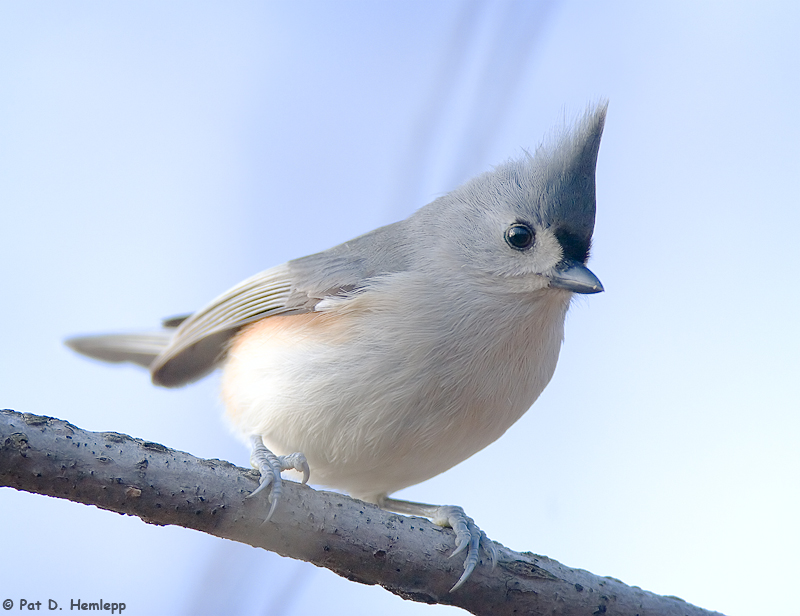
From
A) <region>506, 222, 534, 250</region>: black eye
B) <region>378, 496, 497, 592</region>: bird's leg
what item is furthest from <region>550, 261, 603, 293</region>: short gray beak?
<region>378, 496, 497, 592</region>: bird's leg

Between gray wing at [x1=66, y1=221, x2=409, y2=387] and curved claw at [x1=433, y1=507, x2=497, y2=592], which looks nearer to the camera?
curved claw at [x1=433, y1=507, x2=497, y2=592]

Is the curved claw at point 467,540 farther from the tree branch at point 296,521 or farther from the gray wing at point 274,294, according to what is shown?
the gray wing at point 274,294

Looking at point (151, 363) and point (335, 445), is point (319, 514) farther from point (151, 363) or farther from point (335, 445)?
point (151, 363)

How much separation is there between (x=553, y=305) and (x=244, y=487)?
900mm

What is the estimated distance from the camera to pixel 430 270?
5.87 ft

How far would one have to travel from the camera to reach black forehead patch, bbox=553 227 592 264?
5.53 feet

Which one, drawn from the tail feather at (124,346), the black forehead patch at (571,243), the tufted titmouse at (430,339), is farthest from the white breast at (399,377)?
the tail feather at (124,346)

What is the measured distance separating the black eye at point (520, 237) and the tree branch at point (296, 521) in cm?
73

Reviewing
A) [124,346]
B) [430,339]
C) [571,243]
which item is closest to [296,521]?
[430,339]

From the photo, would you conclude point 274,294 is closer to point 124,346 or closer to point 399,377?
point 399,377

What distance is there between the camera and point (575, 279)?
1600mm

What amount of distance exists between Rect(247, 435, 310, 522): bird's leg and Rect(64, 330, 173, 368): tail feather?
76 cm

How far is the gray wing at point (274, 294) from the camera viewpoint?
6.14 ft

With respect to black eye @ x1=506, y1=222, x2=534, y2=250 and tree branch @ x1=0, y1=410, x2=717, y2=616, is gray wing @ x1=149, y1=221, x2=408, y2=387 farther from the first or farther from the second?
tree branch @ x1=0, y1=410, x2=717, y2=616
